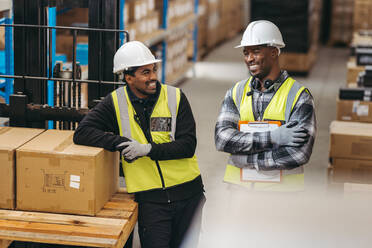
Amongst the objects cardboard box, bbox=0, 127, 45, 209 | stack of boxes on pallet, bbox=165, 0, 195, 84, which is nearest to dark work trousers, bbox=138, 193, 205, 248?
cardboard box, bbox=0, 127, 45, 209

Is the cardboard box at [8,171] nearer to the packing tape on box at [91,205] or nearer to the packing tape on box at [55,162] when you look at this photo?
the packing tape on box at [55,162]

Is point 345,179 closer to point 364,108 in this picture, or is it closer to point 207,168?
point 364,108

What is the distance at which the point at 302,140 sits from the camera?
3467 millimetres

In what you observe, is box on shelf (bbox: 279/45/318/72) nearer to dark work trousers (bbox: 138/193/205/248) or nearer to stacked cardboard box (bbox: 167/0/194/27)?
stacked cardboard box (bbox: 167/0/194/27)

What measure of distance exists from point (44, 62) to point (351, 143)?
8.87 ft

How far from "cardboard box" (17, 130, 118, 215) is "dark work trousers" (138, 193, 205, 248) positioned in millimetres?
289

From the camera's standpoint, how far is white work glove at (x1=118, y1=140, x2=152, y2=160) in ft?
11.5

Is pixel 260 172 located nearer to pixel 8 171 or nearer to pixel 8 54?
pixel 8 171

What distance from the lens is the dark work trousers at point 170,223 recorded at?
11.9 feet

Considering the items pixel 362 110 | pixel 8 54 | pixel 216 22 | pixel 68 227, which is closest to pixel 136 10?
pixel 8 54

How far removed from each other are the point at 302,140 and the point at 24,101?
1.94m

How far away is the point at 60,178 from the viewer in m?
3.51

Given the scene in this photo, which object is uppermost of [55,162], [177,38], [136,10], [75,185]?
[136,10]

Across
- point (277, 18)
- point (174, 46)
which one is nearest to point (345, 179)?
point (174, 46)
